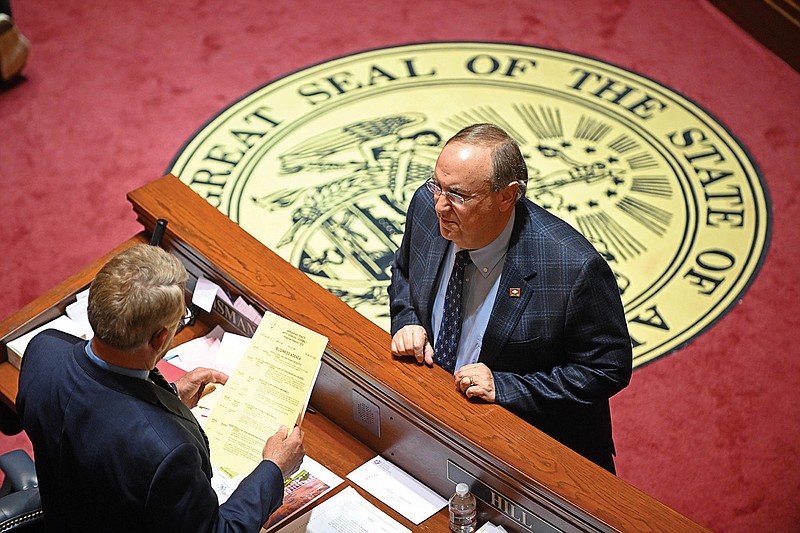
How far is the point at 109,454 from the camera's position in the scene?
Answer: 7.70 ft

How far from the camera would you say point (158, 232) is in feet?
11.6

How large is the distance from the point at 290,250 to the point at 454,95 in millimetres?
1582

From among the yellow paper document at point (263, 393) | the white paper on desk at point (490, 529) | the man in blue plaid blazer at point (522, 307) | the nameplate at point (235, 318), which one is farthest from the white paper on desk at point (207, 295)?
the white paper on desk at point (490, 529)

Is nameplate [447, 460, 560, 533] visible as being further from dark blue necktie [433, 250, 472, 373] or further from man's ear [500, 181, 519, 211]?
man's ear [500, 181, 519, 211]

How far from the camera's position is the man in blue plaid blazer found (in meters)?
2.90

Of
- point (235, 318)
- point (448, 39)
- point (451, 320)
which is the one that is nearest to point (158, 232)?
point (235, 318)

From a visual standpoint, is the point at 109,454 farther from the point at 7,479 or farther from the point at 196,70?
the point at 196,70

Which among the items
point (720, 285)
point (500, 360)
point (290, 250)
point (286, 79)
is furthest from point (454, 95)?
point (500, 360)

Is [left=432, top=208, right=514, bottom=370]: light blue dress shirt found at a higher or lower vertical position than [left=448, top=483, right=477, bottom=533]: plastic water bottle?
higher

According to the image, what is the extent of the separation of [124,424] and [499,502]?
3.33 feet

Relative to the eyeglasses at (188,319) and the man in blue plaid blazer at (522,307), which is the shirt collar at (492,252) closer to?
the man in blue plaid blazer at (522,307)

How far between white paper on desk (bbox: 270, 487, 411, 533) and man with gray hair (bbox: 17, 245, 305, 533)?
365 millimetres

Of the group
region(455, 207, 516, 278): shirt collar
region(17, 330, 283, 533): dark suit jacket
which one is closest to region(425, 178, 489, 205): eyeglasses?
region(455, 207, 516, 278): shirt collar

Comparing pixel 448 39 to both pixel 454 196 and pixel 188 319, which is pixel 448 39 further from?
pixel 454 196
